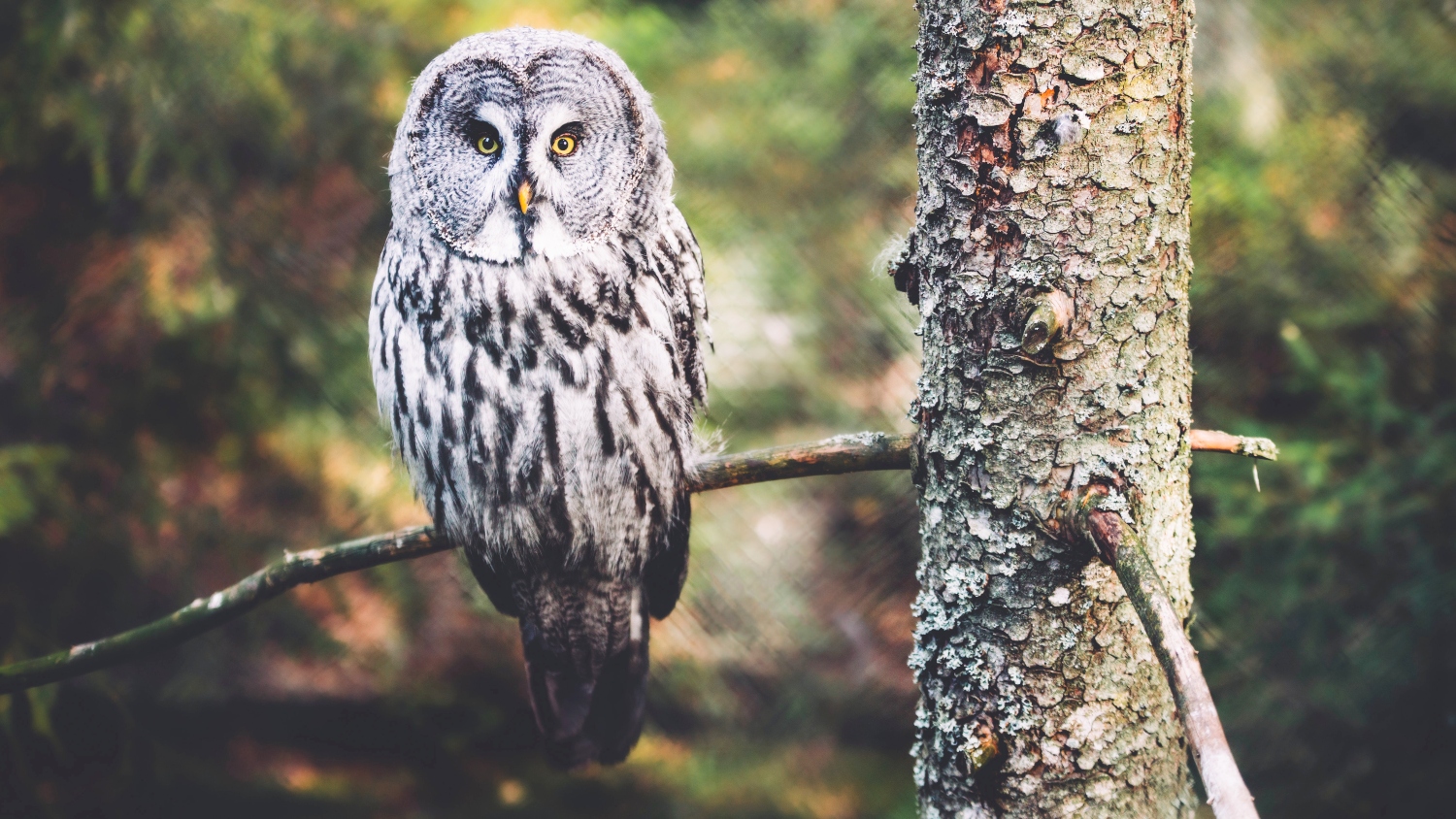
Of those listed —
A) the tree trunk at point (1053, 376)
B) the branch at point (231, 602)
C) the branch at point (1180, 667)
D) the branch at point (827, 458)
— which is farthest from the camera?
the branch at point (231, 602)

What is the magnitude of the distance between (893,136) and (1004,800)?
1.78m

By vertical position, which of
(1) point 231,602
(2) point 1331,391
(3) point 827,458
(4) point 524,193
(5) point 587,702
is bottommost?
(5) point 587,702

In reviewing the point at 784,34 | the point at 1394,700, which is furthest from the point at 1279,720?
the point at 784,34

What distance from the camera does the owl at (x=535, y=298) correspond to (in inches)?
45.6

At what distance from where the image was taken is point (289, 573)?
99 cm

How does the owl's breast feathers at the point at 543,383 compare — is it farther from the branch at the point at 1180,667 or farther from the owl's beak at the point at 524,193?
the branch at the point at 1180,667

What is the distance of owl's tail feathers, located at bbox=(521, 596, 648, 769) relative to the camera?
4.67 ft

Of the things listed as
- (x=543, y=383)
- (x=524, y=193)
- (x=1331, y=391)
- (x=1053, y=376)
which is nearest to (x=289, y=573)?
(x=543, y=383)

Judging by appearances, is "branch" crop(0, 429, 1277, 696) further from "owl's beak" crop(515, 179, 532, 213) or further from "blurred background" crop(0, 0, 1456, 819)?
"blurred background" crop(0, 0, 1456, 819)

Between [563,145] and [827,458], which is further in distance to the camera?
[563,145]

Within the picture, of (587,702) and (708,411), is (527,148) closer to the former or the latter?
(708,411)

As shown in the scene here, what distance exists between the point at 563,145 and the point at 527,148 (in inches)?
1.8

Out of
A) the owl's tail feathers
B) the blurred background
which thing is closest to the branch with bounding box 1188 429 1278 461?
the owl's tail feathers

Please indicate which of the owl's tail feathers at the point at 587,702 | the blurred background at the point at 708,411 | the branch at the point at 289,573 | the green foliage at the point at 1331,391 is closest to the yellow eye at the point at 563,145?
the branch at the point at 289,573
